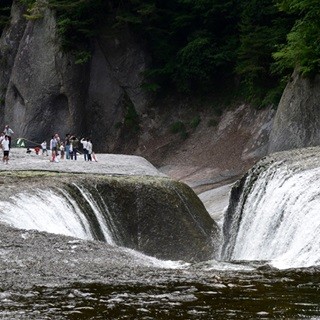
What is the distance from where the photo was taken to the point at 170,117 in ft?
156

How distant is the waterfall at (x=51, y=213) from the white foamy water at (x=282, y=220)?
4.23 m

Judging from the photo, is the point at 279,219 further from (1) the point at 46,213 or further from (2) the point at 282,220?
(1) the point at 46,213

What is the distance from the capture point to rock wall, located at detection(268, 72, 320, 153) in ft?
106

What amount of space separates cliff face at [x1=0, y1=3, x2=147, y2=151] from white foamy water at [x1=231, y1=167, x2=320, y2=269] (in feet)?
93.1

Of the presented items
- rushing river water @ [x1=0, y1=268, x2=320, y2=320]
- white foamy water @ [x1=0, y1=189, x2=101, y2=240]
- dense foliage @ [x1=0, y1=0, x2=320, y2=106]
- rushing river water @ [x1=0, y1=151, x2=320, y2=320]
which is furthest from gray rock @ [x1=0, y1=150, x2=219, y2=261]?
dense foliage @ [x1=0, y1=0, x2=320, y2=106]

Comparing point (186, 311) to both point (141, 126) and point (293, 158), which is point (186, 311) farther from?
point (141, 126)

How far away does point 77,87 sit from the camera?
49.1 meters

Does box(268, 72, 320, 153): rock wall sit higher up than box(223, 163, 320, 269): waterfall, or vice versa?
box(268, 72, 320, 153): rock wall

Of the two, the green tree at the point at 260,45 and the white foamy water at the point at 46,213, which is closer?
the white foamy water at the point at 46,213

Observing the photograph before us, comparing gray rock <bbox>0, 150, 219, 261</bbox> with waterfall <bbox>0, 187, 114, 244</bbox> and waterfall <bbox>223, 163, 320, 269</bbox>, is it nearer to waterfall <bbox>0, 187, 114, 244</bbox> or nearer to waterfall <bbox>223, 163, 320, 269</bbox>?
waterfall <bbox>0, 187, 114, 244</bbox>

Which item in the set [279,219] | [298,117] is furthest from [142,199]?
[298,117]

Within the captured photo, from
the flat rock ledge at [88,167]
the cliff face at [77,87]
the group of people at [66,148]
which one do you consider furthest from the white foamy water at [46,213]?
the cliff face at [77,87]

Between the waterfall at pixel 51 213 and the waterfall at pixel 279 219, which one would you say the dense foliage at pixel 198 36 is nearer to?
the waterfall at pixel 279 219

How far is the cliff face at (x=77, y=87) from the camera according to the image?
161ft
